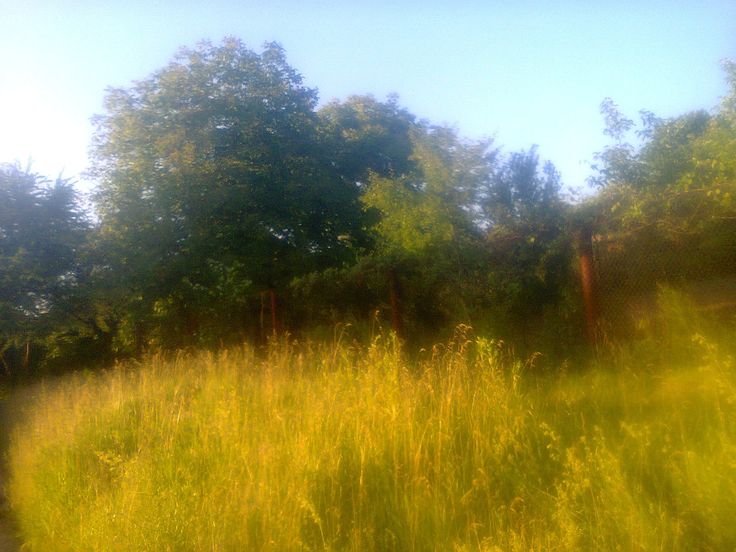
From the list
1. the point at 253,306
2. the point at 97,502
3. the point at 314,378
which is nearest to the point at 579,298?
the point at 314,378

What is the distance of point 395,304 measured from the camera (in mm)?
9648

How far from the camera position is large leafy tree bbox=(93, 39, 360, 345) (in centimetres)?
1614

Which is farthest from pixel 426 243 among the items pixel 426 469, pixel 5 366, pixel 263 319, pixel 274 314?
pixel 5 366

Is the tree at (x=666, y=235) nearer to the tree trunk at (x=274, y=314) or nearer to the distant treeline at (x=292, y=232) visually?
the distant treeline at (x=292, y=232)

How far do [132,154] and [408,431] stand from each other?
15.9m

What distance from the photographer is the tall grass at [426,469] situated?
3.59m

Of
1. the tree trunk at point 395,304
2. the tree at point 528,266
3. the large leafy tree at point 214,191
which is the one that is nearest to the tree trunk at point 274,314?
the large leafy tree at point 214,191

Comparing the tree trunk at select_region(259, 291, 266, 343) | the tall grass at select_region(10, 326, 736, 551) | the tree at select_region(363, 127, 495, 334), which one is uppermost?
the tree at select_region(363, 127, 495, 334)

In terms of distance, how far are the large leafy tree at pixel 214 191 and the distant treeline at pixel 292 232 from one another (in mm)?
56

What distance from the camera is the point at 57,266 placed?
1505 centimetres

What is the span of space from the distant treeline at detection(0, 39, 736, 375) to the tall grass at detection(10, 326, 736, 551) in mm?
1556

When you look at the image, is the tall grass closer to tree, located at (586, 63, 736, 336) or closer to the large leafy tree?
tree, located at (586, 63, 736, 336)

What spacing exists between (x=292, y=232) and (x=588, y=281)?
14407 mm

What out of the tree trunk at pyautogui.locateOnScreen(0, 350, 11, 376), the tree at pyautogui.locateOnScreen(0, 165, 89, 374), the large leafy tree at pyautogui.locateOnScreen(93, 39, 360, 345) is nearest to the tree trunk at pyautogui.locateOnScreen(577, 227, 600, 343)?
the large leafy tree at pyautogui.locateOnScreen(93, 39, 360, 345)
